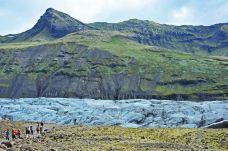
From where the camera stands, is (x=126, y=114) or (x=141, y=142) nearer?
(x=141, y=142)

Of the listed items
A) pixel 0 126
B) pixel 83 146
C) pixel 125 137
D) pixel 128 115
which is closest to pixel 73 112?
pixel 128 115

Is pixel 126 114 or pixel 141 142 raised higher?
pixel 141 142

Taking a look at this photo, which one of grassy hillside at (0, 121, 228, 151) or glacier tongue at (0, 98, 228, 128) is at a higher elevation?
grassy hillside at (0, 121, 228, 151)

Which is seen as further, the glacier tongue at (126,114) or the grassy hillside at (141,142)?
the glacier tongue at (126,114)

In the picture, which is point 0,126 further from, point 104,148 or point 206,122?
point 206,122

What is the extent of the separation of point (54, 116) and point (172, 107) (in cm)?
3014

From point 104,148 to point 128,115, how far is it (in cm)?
6876

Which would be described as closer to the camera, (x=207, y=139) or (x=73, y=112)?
(x=207, y=139)

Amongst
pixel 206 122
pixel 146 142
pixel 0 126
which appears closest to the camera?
pixel 146 142

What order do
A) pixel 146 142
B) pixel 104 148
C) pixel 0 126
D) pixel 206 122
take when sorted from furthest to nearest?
pixel 206 122 → pixel 0 126 → pixel 146 142 → pixel 104 148

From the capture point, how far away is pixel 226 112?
109 metres

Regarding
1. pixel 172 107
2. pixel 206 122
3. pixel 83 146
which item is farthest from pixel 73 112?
pixel 83 146

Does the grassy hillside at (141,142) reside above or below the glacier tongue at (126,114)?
above

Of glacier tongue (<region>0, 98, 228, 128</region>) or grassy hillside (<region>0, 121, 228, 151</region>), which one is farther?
glacier tongue (<region>0, 98, 228, 128</region>)
